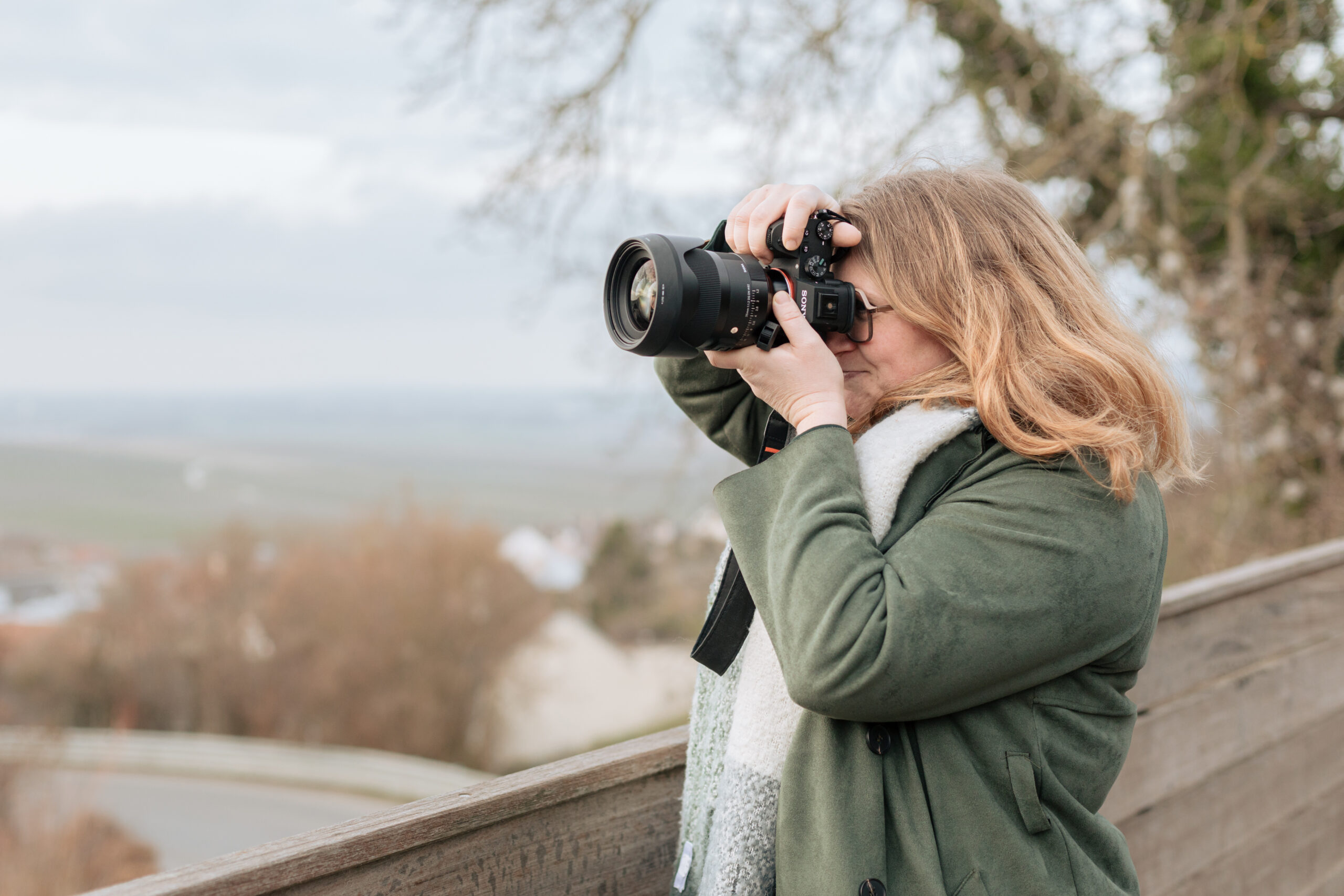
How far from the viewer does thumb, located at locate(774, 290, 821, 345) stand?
34.3 inches

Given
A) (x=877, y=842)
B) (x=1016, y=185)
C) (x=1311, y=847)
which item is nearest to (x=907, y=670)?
(x=877, y=842)

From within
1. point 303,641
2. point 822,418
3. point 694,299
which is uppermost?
point 694,299

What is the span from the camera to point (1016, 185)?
0.95 meters

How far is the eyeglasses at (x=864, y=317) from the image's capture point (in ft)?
3.04

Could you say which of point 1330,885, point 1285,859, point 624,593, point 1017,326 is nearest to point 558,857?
point 1017,326

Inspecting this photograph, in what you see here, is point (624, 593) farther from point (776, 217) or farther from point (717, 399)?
point (776, 217)

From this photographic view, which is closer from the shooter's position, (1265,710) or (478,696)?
(1265,710)

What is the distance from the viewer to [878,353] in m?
0.94

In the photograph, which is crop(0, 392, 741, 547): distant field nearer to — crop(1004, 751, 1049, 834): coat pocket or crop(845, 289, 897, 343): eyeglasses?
crop(845, 289, 897, 343): eyeglasses

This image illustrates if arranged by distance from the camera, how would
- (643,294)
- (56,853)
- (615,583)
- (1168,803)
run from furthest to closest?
(615,583), (56,853), (1168,803), (643,294)

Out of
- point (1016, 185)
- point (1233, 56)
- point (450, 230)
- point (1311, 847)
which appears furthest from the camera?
point (450, 230)

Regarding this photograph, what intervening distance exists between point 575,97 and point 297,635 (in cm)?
1975

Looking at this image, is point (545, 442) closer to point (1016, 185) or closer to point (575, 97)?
point (575, 97)

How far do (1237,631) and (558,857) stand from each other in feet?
4.28
